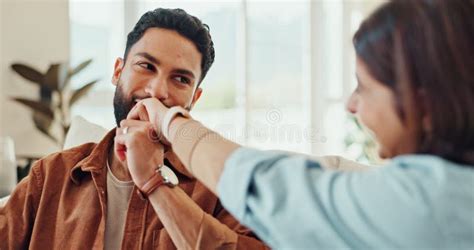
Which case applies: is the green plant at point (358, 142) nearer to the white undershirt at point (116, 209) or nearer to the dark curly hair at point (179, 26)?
the dark curly hair at point (179, 26)

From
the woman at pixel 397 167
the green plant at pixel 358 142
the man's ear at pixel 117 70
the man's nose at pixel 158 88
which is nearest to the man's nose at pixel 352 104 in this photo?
the woman at pixel 397 167

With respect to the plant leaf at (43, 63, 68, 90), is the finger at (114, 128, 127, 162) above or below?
below

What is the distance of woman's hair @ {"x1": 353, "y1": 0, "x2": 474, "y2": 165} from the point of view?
0.78m

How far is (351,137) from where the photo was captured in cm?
513

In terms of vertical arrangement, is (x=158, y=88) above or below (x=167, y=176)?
above

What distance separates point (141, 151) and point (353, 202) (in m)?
0.62

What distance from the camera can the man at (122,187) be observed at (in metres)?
1.47

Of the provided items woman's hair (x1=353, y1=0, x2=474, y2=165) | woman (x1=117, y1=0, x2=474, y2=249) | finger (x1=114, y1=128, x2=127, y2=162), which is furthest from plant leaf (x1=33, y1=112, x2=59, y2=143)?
woman's hair (x1=353, y1=0, x2=474, y2=165)

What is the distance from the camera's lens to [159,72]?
1570 mm

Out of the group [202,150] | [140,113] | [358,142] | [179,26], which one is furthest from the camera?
[358,142]

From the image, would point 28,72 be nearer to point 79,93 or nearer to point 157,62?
point 79,93

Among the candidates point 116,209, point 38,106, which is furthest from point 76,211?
point 38,106

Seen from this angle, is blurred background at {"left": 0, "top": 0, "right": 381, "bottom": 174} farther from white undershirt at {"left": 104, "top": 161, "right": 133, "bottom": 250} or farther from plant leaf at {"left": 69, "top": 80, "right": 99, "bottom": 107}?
white undershirt at {"left": 104, "top": 161, "right": 133, "bottom": 250}

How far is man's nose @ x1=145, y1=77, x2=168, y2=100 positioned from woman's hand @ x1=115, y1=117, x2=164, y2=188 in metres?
0.22
